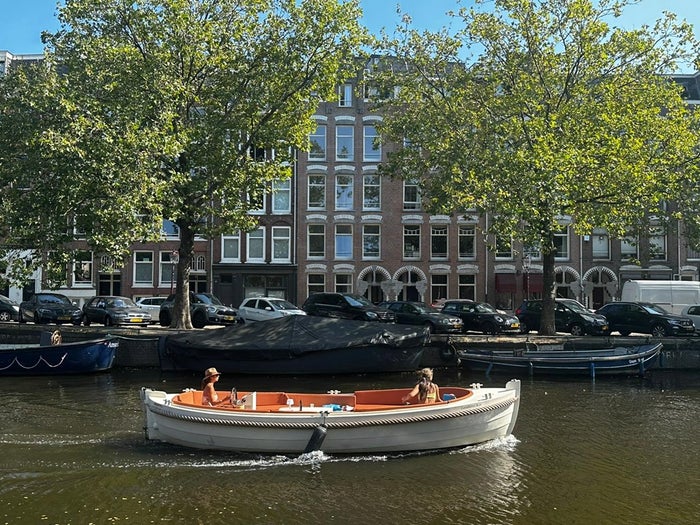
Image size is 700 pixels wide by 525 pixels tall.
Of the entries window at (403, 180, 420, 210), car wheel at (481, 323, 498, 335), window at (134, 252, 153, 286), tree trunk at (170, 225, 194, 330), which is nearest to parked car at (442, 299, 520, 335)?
car wheel at (481, 323, 498, 335)

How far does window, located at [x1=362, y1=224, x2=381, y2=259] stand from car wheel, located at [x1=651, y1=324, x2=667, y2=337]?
2239 centimetres

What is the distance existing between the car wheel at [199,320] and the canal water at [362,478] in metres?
14.8

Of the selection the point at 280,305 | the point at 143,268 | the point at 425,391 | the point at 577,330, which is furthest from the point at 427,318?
the point at 143,268

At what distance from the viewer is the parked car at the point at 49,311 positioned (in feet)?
103

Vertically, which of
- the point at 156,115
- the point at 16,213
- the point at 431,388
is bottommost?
the point at 431,388

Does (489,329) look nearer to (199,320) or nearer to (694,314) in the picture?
(694,314)

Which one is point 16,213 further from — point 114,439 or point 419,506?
point 419,506

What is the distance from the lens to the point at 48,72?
23578 mm

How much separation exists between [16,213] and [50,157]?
3.69m

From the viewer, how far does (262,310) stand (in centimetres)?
3172

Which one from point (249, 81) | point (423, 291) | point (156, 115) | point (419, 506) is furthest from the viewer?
point (423, 291)

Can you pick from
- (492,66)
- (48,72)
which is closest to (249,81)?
(48,72)

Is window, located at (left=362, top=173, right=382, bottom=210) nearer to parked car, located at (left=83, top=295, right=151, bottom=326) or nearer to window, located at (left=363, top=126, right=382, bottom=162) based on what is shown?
window, located at (left=363, top=126, right=382, bottom=162)

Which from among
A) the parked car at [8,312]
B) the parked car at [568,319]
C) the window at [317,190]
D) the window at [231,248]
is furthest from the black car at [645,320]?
the parked car at [8,312]
